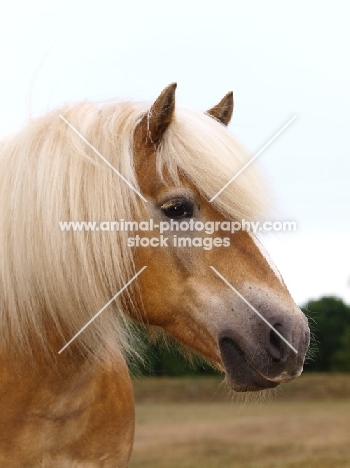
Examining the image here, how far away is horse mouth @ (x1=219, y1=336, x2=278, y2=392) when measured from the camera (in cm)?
301

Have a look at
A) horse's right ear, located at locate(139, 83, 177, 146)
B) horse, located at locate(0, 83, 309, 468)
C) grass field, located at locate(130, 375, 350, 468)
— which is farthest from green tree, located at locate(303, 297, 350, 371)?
horse's right ear, located at locate(139, 83, 177, 146)

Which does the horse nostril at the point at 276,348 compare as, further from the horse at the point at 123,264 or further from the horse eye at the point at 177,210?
the horse eye at the point at 177,210

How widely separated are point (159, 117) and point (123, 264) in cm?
73

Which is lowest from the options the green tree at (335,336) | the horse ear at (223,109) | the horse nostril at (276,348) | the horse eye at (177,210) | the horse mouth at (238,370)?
the green tree at (335,336)

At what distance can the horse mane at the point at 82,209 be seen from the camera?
304 centimetres

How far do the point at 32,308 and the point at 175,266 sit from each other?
2.41 feet

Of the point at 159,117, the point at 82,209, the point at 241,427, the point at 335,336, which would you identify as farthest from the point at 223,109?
→ the point at 335,336

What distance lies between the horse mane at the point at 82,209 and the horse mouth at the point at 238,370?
0.50 metres

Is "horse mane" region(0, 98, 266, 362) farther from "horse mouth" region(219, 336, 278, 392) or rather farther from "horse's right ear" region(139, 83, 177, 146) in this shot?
"horse mouth" region(219, 336, 278, 392)

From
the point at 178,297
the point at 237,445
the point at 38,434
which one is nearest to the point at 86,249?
the point at 178,297

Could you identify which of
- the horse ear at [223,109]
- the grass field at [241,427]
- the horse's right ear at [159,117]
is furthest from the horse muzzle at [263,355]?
the horse ear at [223,109]

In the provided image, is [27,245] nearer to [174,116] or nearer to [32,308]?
[32,308]

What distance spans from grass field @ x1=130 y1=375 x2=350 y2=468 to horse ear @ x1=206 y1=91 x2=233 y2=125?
155 centimetres

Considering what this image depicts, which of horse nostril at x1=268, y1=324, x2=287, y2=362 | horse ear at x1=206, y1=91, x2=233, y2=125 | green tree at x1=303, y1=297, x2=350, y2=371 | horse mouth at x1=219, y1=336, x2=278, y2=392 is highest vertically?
horse ear at x1=206, y1=91, x2=233, y2=125
